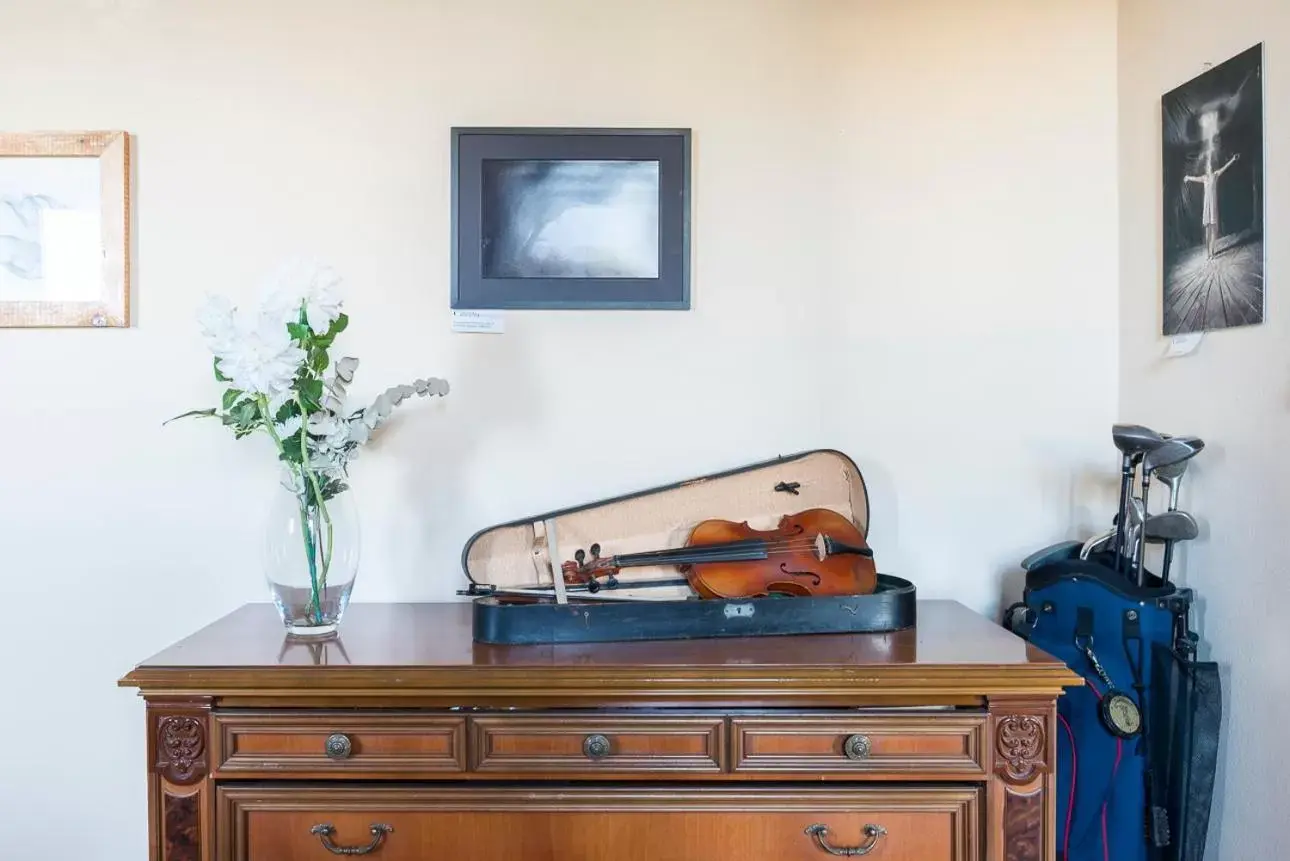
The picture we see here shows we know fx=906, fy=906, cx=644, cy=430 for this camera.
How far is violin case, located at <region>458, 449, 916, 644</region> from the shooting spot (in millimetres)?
1771

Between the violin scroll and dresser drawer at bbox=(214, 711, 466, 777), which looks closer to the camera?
dresser drawer at bbox=(214, 711, 466, 777)

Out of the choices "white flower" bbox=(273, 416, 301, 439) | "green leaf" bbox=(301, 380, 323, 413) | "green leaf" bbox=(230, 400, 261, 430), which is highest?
"green leaf" bbox=(301, 380, 323, 413)

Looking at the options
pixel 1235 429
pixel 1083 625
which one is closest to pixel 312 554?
pixel 1083 625

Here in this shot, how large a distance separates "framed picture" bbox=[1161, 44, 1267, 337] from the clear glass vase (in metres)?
1.84

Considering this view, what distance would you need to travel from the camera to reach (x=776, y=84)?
2.20 meters

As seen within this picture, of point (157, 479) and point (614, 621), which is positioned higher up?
point (157, 479)

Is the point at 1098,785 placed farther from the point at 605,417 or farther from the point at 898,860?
the point at 605,417

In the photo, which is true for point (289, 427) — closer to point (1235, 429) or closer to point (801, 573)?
point (801, 573)

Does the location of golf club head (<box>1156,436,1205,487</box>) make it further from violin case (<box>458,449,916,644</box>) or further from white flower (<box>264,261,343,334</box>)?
white flower (<box>264,261,343,334</box>)

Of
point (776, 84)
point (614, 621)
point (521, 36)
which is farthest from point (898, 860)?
point (521, 36)

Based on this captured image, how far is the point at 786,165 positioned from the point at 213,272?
140 cm

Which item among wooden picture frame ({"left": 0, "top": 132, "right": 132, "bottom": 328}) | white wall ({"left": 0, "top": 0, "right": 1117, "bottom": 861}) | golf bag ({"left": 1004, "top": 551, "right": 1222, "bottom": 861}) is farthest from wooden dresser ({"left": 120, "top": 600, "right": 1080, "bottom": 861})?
wooden picture frame ({"left": 0, "top": 132, "right": 132, "bottom": 328})

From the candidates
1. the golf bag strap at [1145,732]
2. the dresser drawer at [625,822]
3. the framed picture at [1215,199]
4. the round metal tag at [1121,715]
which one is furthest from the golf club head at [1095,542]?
the dresser drawer at [625,822]

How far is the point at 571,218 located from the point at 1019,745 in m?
1.47
